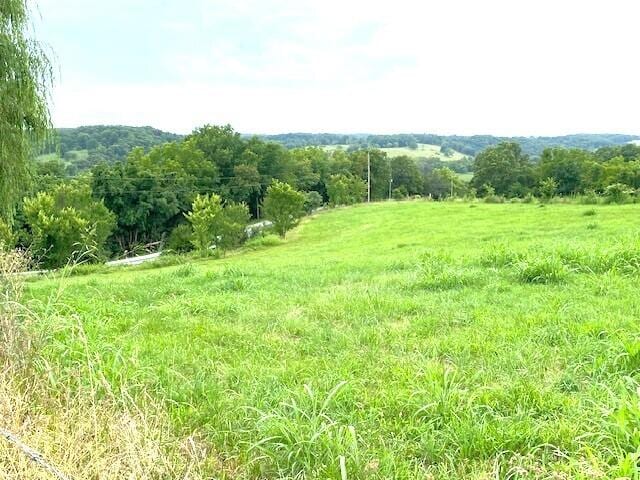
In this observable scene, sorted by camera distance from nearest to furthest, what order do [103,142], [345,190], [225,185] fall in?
[345,190], [225,185], [103,142]

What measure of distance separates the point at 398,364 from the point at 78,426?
2.19 metres

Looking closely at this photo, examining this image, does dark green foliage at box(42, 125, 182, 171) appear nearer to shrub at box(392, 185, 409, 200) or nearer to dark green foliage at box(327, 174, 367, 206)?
dark green foliage at box(327, 174, 367, 206)

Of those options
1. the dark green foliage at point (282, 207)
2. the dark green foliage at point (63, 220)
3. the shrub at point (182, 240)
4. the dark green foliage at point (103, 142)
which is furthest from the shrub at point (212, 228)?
the dark green foliage at point (103, 142)

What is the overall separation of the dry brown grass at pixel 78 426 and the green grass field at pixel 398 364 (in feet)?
0.60

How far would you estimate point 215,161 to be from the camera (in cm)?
5769

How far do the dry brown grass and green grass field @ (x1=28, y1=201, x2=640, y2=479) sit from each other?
0.60 ft

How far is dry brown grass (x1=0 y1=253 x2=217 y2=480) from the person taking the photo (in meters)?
2.37

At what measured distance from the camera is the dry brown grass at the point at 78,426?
7.77ft

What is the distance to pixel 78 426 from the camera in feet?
8.95

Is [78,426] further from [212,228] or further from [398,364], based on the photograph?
[212,228]

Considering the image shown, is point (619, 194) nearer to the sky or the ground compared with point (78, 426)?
nearer to the ground

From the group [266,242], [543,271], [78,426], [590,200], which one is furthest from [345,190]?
[78,426]

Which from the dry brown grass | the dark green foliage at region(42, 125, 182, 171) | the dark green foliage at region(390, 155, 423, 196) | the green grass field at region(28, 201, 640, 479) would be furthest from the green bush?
the dark green foliage at region(42, 125, 182, 171)

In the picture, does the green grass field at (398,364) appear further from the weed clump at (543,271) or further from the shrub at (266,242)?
the shrub at (266,242)
